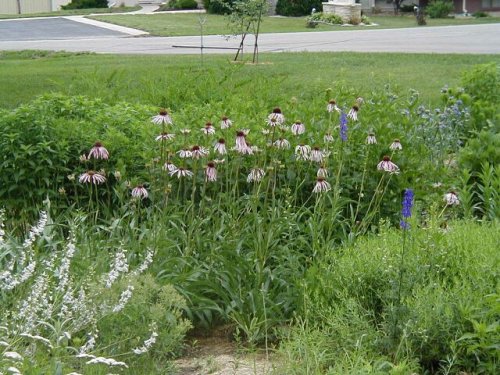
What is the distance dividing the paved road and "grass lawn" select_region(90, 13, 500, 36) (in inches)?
73.8

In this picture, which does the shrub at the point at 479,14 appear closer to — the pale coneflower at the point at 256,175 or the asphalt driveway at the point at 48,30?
the asphalt driveway at the point at 48,30

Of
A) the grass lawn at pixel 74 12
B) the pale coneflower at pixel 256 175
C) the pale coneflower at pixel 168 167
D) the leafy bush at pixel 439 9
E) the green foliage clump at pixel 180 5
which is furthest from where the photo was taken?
the green foliage clump at pixel 180 5

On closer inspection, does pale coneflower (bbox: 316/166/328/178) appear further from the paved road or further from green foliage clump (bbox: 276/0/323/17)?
green foliage clump (bbox: 276/0/323/17)

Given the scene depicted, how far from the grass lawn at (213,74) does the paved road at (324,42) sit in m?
2.47

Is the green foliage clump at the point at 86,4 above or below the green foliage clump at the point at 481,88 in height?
below

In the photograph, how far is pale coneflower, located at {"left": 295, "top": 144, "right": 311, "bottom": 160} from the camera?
5973mm

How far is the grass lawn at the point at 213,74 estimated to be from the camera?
9828 mm

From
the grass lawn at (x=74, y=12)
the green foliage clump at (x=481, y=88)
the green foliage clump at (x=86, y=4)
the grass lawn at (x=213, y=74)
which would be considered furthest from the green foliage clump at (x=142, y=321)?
the green foliage clump at (x=86, y=4)

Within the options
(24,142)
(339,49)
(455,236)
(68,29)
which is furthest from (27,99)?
(68,29)

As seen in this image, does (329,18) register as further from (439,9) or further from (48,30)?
(48,30)

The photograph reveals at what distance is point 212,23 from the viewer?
1345 inches

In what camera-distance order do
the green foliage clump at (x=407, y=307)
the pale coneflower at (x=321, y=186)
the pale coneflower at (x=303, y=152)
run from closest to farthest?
the green foliage clump at (x=407, y=307), the pale coneflower at (x=321, y=186), the pale coneflower at (x=303, y=152)

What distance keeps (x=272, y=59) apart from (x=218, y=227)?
13.2m

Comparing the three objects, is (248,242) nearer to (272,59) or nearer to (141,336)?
(141,336)
